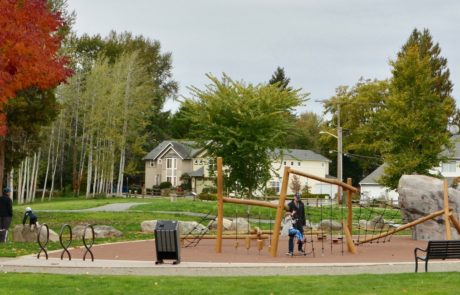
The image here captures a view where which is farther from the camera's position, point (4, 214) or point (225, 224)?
point (225, 224)

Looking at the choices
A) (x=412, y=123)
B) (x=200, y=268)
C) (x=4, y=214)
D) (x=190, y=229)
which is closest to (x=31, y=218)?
(x=4, y=214)

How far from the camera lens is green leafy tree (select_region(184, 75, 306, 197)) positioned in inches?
1486

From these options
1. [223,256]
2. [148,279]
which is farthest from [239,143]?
[148,279]

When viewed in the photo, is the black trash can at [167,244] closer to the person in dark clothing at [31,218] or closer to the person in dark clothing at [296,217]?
the person in dark clothing at [296,217]

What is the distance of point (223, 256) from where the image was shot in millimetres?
21422

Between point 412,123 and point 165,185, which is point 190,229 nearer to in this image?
point 412,123

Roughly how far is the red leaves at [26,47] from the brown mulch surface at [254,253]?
5.53 m

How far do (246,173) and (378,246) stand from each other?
45.5ft

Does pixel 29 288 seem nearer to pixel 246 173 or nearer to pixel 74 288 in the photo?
pixel 74 288

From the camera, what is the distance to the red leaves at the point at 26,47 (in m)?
21.8

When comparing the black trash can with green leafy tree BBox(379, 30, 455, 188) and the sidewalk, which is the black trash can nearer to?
the sidewalk

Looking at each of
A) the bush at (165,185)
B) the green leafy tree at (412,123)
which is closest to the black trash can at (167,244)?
the green leafy tree at (412,123)

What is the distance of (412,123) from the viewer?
1766 inches

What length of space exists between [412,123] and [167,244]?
2990 centimetres
